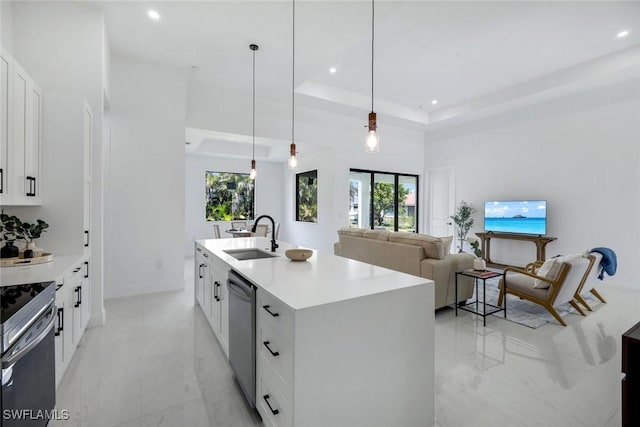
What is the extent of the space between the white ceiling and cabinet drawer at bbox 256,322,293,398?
10.6 ft

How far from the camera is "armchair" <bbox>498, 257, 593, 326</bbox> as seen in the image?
3234 millimetres

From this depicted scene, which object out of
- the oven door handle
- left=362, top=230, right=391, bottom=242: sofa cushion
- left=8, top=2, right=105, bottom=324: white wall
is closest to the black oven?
the oven door handle

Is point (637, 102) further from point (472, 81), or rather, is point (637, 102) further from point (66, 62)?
point (66, 62)

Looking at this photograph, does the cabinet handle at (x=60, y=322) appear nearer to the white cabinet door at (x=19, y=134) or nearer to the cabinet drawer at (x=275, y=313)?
the white cabinet door at (x=19, y=134)

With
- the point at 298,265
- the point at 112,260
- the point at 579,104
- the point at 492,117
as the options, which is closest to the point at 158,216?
the point at 112,260

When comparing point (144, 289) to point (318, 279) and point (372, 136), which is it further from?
point (372, 136)

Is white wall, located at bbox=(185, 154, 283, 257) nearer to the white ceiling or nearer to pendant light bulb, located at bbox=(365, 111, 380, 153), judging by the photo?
the white ceiling

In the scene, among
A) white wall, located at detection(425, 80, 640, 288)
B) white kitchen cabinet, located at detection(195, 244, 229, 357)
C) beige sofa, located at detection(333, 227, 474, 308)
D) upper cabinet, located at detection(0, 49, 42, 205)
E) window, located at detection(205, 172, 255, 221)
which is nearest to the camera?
upper cabinet, located at detection(0, 49, 42, 205)

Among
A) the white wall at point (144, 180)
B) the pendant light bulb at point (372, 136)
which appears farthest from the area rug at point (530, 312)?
the white wall at point (144, 180)

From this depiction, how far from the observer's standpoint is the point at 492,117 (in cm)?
672

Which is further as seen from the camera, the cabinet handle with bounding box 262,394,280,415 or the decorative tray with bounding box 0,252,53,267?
the decorative tray with bounding box 0,252,53,267

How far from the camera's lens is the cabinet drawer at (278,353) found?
1.39 meters

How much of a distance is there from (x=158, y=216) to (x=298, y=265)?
3.13m

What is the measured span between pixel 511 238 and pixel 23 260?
7359 millimetres
